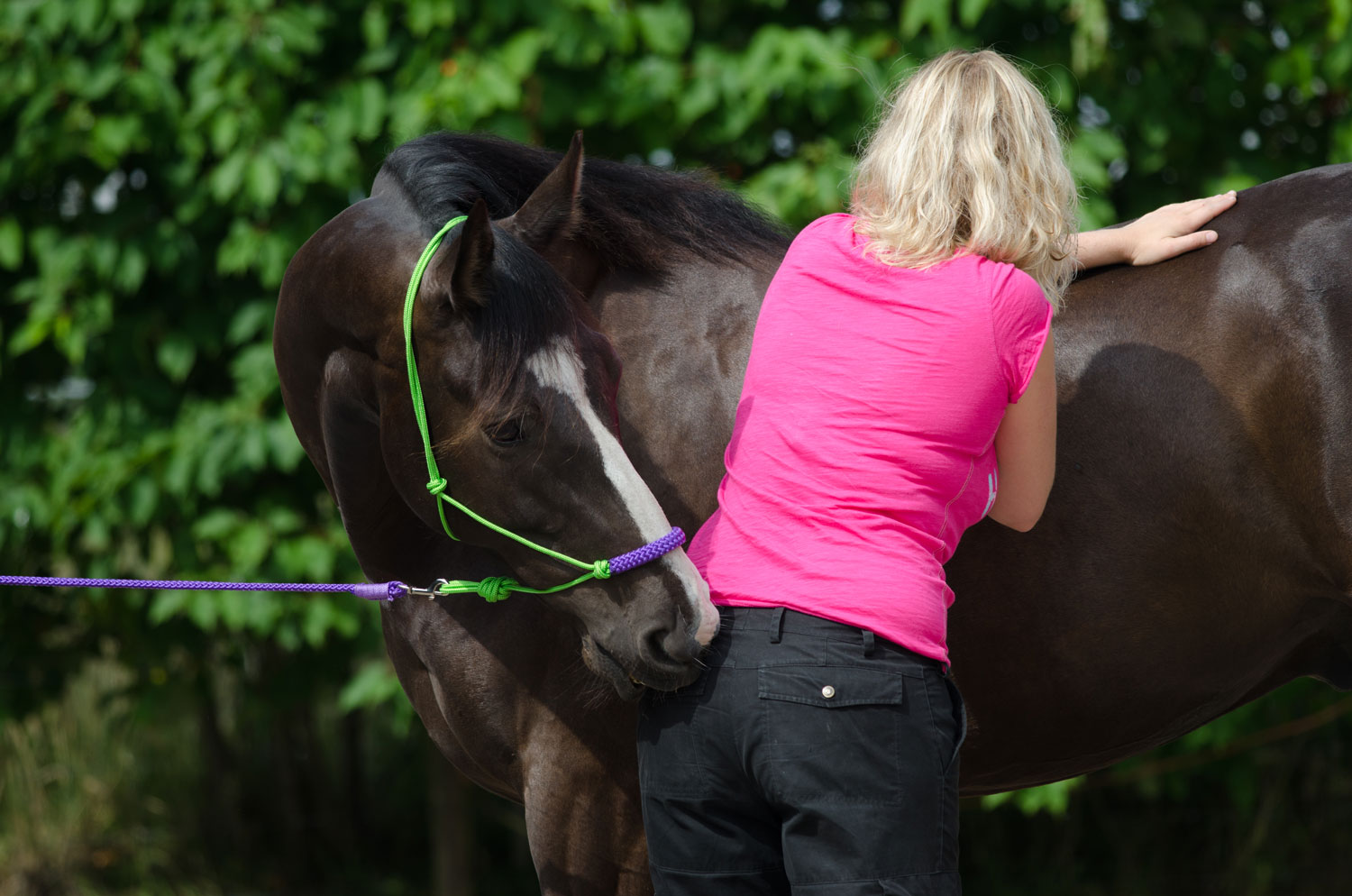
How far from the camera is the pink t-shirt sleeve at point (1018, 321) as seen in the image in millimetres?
1522

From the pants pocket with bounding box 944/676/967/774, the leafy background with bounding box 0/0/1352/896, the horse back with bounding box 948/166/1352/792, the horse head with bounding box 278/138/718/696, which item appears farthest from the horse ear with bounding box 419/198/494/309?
the leafy background with bounding box 0/0/1352/896

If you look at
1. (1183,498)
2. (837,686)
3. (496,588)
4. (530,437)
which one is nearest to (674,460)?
(496,588)

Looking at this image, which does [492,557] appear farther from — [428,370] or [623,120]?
[623,120]

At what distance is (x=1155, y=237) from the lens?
6.98 feet

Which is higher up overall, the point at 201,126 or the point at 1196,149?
the point at 201,126

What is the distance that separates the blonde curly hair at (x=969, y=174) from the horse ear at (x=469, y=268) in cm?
54

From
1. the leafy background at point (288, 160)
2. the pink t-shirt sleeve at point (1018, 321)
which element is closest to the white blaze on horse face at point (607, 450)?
the pink t-shirt sleeve at point (1018, 321)

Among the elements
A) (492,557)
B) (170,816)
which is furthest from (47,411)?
(492,557)

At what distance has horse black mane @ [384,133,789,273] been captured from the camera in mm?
2170

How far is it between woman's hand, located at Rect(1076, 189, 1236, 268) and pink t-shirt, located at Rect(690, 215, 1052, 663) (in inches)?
26.4

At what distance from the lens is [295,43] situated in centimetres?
341

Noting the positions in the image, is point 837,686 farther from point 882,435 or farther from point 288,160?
point 288,160

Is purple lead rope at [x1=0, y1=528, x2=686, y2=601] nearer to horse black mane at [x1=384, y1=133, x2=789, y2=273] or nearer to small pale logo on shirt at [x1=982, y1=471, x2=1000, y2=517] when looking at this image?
small pale logo on shirt at [x1=982, y1=471, x2=1000, y2=517]

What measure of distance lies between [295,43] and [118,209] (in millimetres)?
818
